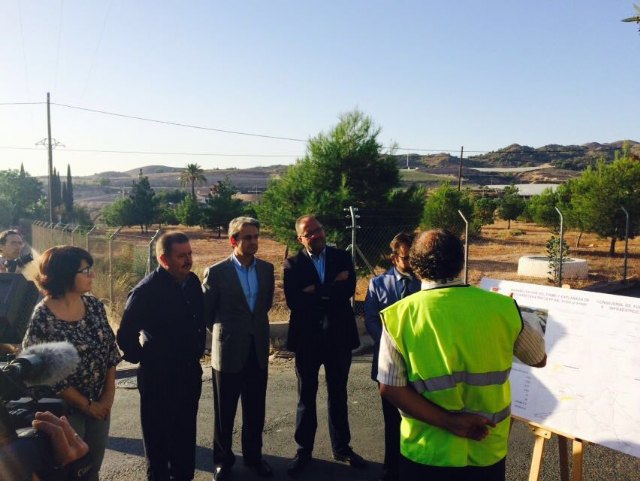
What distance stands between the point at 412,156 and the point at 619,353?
19166cm

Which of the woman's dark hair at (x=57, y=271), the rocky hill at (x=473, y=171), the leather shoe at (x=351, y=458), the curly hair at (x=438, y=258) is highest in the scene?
the rocky hill at (x=473, y=171)

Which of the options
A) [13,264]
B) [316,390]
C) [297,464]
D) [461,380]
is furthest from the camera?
[13,264]

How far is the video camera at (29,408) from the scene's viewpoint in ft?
5.97

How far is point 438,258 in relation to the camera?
244cm

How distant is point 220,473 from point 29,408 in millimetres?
2177

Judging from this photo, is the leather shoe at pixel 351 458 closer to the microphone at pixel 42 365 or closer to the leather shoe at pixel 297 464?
the leather shoe at pixel 297 464

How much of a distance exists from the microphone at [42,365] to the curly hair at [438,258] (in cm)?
155

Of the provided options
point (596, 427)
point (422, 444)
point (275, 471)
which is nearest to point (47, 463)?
point (422, 444)

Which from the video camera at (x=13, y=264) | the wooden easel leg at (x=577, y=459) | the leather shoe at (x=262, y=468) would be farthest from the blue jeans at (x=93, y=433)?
the video camera at (x=13, y=264)

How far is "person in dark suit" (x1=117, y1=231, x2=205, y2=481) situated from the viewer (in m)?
3.66

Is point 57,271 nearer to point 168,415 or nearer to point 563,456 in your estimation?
point 168,415

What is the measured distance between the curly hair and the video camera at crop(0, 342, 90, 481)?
1555mm

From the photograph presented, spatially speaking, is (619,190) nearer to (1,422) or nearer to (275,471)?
(275,471)

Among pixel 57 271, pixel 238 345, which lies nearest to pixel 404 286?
pixel 238 345
